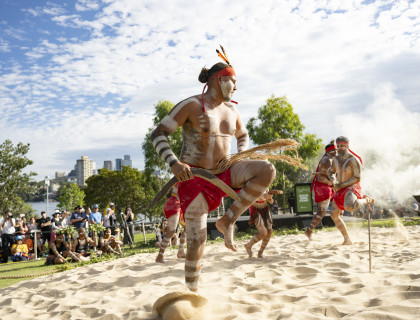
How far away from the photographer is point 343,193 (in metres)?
6.60

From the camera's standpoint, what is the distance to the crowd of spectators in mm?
8734

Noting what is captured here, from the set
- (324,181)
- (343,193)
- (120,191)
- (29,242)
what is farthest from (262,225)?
(120,191)

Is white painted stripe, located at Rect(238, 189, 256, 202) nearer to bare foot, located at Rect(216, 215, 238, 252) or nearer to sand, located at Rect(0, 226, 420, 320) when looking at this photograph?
bare foot, located at Rect(216, 215, 238, 252)

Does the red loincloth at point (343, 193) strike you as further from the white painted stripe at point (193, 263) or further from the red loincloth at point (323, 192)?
the white painted stripe at point (193, 263)

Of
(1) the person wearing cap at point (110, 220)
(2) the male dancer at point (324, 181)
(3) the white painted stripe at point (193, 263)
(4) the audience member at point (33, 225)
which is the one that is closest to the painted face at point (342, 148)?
(2) the male dancer at point (324, 181)

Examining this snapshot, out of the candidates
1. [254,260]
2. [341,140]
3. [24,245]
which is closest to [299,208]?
[341,140]

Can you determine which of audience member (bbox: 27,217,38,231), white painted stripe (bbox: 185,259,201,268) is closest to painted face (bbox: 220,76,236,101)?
white painted stripe (bbox: 185,259,201,268)

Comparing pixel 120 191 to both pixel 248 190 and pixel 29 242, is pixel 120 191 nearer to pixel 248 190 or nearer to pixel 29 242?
pixel 29 242

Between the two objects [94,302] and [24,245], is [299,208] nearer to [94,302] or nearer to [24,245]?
[24,245]

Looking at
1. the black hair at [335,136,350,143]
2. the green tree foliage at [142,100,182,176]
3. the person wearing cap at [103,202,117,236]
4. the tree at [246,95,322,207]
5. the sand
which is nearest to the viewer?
the sand

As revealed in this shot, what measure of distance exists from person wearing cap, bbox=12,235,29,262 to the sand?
546cm

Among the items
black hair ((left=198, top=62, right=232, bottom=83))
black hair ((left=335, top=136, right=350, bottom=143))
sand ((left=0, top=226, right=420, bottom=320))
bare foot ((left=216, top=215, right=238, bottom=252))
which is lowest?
sand ((left=0, top=226, right=420, bottom=320))

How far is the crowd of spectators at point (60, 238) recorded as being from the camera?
8.73 m

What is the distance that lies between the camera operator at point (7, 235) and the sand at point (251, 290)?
6122 millimetres
